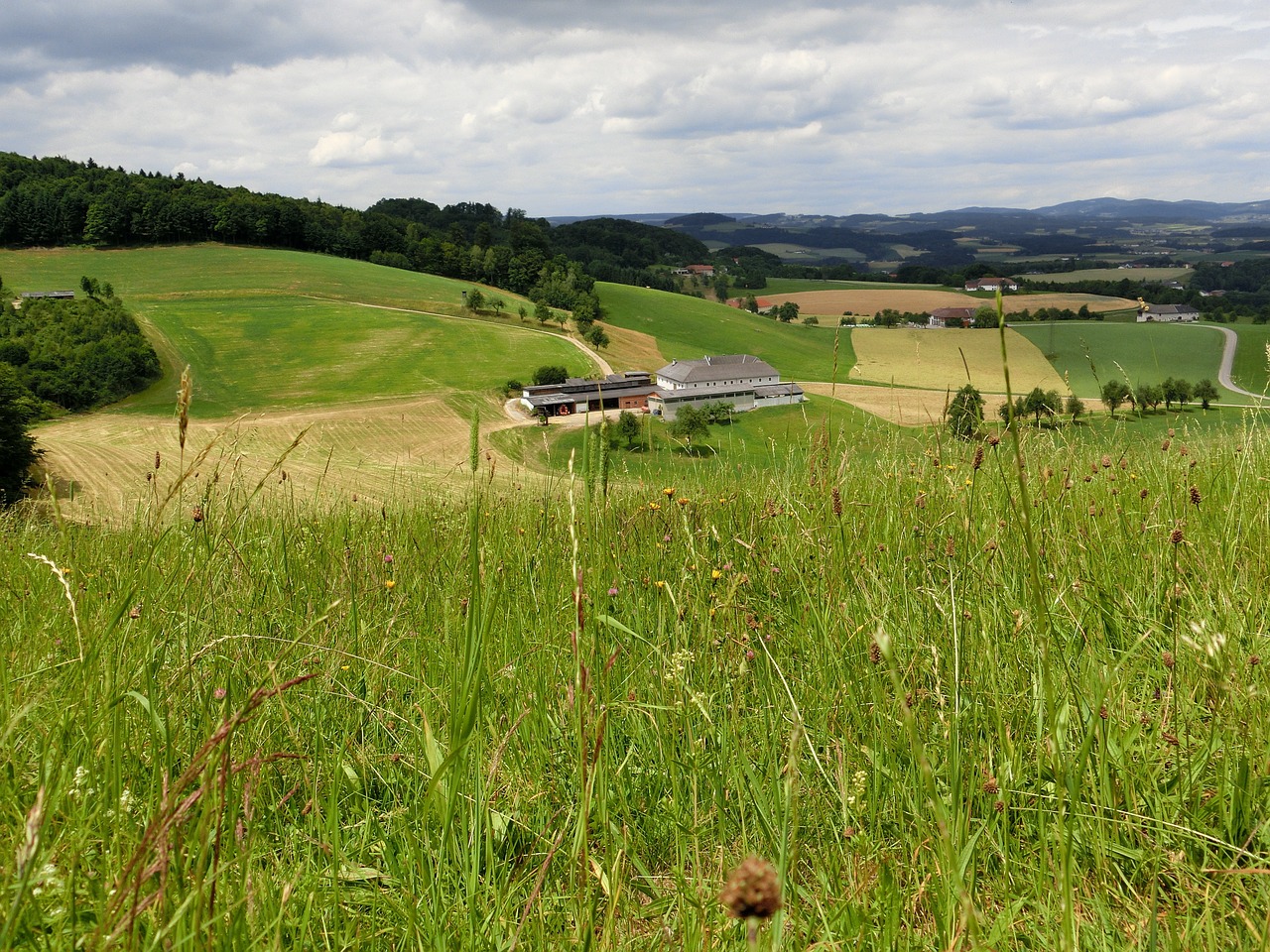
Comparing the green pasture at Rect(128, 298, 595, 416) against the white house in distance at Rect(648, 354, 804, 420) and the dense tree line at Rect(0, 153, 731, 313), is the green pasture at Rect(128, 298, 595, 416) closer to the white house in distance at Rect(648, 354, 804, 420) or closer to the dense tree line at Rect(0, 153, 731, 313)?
the white house in distance at Rect(648, 354, 804, 420)

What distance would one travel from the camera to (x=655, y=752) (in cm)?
238

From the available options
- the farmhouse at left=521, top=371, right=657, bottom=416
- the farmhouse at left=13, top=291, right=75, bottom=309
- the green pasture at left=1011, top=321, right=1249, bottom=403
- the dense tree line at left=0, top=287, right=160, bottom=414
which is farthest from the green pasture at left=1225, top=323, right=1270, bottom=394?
the farmhouse at left=13, top=291, right=75, bottom=309

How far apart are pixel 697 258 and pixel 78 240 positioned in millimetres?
129710

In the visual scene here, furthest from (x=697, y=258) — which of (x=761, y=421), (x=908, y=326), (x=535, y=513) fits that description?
(x=535, y=513)

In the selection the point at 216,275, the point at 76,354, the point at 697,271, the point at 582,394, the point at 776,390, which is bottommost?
the point at 776,390

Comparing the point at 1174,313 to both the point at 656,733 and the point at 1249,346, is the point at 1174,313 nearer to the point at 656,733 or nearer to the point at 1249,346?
the point at 1249,346

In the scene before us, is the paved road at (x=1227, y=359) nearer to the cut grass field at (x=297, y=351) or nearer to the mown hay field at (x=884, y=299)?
the mown hay field at (x=884, y=299)

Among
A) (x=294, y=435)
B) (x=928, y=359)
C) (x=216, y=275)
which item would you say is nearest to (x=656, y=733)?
(x=294, y=435)

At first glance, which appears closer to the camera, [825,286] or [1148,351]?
[1148,351]

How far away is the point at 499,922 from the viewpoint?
1.61 metres

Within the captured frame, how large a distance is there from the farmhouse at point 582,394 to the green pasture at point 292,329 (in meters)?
4.14

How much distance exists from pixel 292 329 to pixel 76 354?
19.8 meters

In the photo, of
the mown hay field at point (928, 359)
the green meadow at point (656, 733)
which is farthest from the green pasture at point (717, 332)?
the green meadow at point (656, 733)

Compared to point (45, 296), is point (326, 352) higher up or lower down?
lower down
